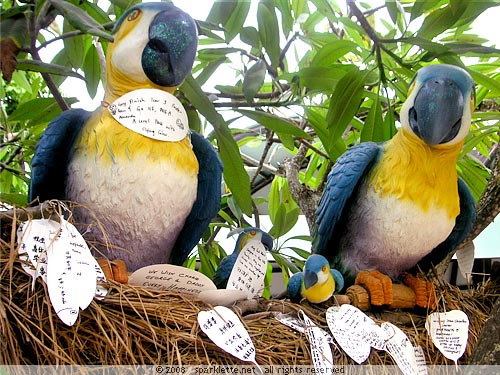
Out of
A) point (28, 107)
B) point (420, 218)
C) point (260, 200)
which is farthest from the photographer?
point (260, 200)

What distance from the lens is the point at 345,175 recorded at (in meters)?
0.90

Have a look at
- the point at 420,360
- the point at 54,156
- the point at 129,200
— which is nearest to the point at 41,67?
the point at 54,156

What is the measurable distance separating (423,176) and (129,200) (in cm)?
45

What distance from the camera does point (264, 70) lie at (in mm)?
1008

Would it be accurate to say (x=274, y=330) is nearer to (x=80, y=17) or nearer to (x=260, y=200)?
(x=80, y=17)

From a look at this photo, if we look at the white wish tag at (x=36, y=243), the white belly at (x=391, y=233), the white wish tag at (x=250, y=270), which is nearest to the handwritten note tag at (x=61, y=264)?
the white wish tag at (x=36, y=243)

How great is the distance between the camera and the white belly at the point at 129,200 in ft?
2.52

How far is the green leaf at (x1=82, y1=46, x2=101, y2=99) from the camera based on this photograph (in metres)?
1.11

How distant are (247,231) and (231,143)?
0.54 feet

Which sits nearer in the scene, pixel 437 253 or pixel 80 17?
pixel 80 17

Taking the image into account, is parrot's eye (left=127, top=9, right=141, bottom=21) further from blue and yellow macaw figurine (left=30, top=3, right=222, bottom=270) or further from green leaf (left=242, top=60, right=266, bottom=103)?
green leaf (left=242, top=60, right=266, bottom=103)

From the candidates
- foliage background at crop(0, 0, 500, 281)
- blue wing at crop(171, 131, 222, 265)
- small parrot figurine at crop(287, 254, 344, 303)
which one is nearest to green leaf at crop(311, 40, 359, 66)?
foliage background at crop(0, 0, 500, 281)

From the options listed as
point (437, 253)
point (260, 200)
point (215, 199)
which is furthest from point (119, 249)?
point (260, 200)

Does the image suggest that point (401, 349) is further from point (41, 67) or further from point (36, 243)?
point (41, 67)
